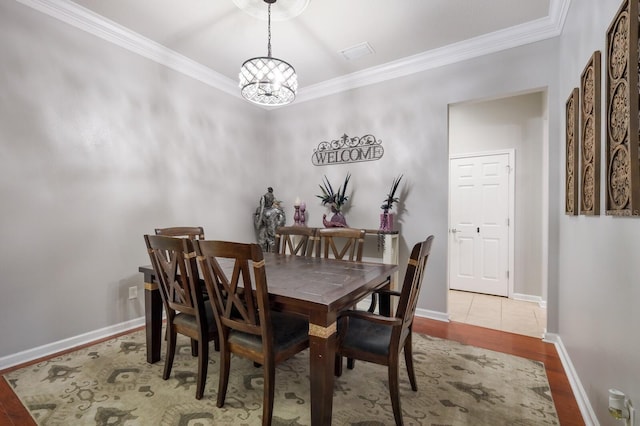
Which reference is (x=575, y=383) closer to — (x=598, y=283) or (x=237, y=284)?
(x=598, y=283)

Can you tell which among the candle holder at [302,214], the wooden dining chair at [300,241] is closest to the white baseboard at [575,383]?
the wooden dining chair at [300,241]

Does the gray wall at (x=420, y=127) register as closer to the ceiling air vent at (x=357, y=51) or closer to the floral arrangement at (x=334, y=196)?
the floral arrangement at (x=334, y=196)

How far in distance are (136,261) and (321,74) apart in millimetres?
2894

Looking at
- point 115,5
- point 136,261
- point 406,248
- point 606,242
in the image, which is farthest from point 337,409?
point 115,5

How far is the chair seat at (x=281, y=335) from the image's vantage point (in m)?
1.52

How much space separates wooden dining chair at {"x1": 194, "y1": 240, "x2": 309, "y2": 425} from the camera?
1.39 metres

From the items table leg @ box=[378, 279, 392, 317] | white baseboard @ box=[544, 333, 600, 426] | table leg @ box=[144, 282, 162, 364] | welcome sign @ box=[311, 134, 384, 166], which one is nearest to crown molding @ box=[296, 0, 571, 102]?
welcome sign @ box=[311, 134, 384, 166]

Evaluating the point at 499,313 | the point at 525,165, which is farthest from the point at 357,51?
the point at 499,313

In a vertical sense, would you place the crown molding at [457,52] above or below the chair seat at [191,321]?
above

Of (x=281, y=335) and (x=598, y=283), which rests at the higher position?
(x=598, y=283)

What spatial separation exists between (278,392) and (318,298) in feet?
2.76

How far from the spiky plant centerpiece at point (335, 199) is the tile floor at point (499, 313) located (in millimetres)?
1619

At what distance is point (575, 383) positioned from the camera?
1851mm

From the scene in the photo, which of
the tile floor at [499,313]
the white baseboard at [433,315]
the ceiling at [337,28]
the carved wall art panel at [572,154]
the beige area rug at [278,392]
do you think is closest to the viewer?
the beige area rug at [278,392]
